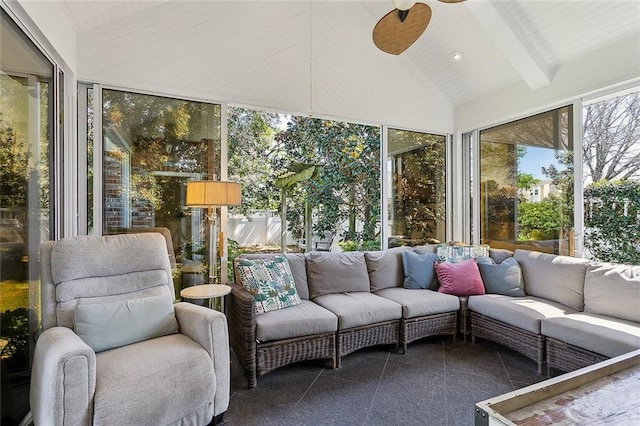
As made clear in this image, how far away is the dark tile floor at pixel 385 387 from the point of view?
2137 mm

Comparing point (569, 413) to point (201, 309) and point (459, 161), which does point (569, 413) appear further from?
point (459, 161)

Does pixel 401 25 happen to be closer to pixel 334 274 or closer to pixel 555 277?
pixel 334 274

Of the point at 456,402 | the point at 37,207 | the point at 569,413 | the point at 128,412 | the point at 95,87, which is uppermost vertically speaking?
the point at 95,87

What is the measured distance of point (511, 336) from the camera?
9.57ft

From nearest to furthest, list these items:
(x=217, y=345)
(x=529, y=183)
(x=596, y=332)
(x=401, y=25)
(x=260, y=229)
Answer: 1. (x=217, y=345)
2. (x=401, y=25)
3. (x=596, y=332)
4. (x=529, y=183)
5. (x=260, y=229)

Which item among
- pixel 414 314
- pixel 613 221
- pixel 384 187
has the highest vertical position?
pixel 384 187

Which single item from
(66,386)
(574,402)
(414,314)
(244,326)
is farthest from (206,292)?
(574,402)

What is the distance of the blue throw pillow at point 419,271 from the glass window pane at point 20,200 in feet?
10.3

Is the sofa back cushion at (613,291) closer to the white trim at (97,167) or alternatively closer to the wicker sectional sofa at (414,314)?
the wicker sectional sofa at (414,314)

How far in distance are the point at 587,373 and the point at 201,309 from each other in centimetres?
204

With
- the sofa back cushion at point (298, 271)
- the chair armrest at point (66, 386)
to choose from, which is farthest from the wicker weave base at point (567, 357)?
the chair armrest at point (66, 386)

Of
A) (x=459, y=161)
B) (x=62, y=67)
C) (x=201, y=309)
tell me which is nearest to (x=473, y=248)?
(x=459, y=161)

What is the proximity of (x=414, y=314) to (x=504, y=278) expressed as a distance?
1.05 metres

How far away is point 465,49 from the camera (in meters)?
3.92
